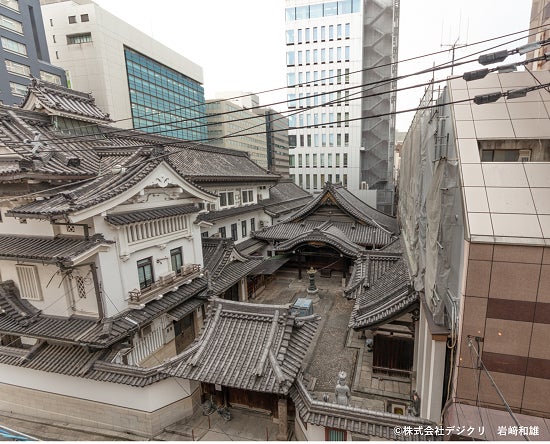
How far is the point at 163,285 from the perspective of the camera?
1424 centimetres

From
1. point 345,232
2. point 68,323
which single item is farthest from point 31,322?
point 345,232

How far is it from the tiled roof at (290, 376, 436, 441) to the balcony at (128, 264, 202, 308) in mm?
8046

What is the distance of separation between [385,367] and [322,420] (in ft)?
20.7

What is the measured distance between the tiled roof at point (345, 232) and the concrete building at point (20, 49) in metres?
43.6

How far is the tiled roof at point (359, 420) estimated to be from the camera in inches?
325

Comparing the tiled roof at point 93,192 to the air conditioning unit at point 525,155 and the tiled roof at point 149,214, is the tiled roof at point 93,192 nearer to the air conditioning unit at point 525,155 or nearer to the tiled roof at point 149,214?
the tiled roof at point 149,214

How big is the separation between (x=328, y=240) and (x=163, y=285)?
44.0 ft

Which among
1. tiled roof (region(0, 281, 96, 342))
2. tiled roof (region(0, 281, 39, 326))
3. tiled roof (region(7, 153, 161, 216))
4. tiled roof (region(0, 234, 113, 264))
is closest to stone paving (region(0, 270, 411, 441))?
tiled roof (region(0, 281, 96, 342))

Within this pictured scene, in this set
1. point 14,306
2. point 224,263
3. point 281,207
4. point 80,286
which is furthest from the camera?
point 281,207

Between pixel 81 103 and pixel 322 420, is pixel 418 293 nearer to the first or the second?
pixel 322 420

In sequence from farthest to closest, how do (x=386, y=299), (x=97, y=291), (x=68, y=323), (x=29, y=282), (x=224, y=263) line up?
(x=224, y=263)
(x=386, y=299)
(x=29, y=282)
(x=68, y=323)
(x=97, y=291)

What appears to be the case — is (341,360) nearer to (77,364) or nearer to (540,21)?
(77,364)

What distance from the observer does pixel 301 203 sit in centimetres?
4097

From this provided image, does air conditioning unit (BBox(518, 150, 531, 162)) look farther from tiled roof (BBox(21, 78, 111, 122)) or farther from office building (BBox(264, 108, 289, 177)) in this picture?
office building (BBox(264, 108, 289, 177))
